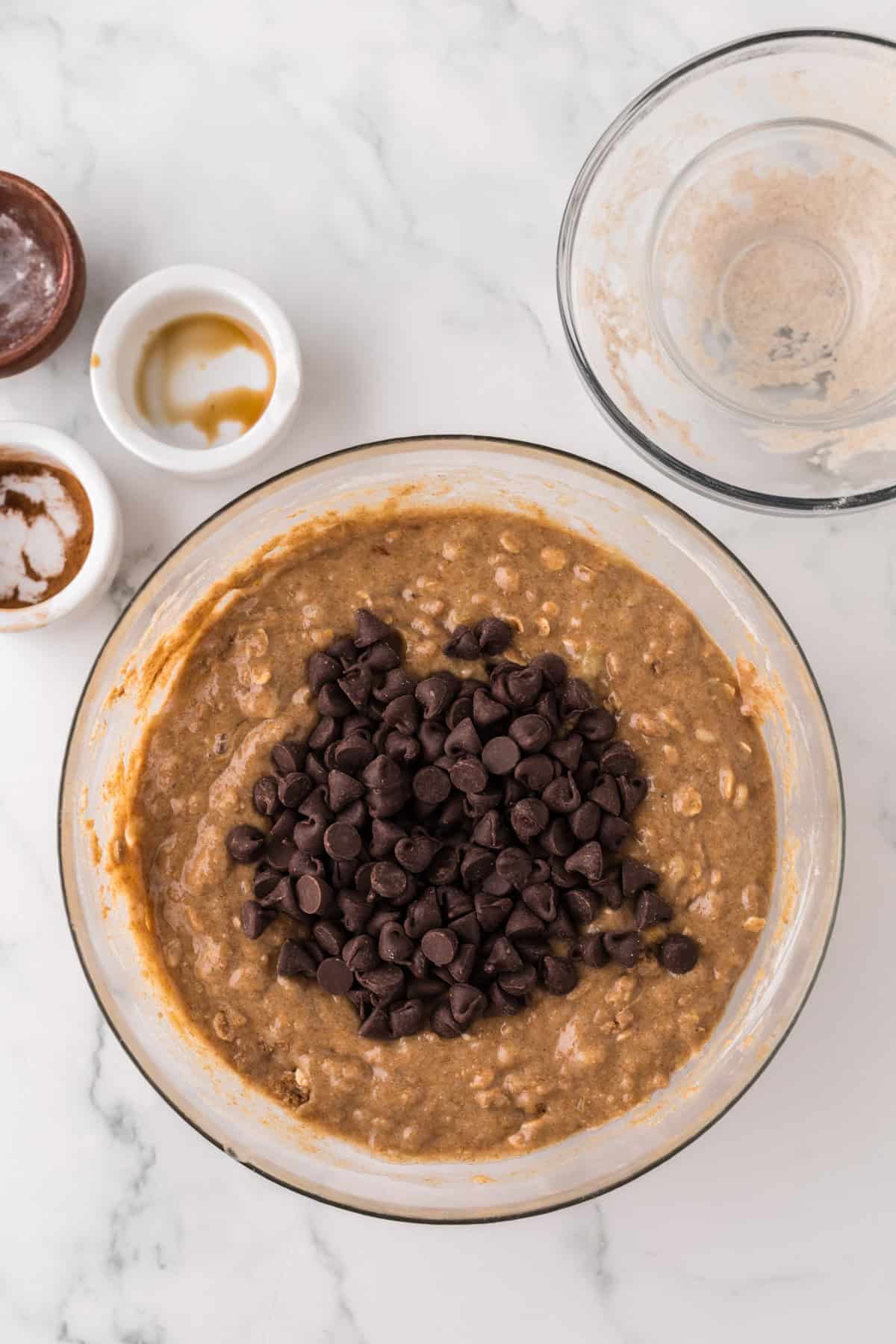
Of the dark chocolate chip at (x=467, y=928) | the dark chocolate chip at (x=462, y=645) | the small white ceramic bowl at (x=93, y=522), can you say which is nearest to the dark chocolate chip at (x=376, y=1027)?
the dark chocolate chip at (x=467, y=928)

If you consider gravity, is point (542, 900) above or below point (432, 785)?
below

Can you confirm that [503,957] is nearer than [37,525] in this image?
Yes

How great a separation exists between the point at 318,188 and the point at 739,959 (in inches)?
85.3

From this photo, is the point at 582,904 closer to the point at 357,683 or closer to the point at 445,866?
the point at 445,866

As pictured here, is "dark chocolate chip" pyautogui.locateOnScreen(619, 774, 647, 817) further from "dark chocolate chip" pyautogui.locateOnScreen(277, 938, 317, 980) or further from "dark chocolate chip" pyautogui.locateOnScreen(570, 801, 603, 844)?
"dark chocolate chip" pyautogui.locateOnScreen(277, 938, 317, 980)

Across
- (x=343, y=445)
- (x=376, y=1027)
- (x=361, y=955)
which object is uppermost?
(x=343, y=445)

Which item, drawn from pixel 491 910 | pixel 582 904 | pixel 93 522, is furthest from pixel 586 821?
pixel 93 522

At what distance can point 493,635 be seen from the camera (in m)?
2.58

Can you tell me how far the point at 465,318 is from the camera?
→ 9.80 feet

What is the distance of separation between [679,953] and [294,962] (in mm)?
837

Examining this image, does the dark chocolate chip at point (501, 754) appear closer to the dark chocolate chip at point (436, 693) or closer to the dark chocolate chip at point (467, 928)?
the dark chocolate chip at point (436, 693)

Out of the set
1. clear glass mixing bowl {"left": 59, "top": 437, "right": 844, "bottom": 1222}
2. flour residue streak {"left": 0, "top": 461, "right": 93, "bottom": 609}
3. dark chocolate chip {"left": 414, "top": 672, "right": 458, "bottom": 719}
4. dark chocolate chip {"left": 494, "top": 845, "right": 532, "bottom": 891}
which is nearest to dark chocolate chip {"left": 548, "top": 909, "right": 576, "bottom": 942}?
dark chocolate chip {"left": 494, "top": 845, "right": 532, "bottom": 891}

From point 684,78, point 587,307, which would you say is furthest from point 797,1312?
point 684,78

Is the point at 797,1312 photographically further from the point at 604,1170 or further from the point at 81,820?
the point at 81,820
